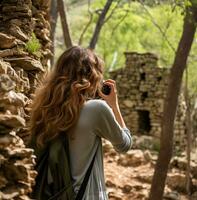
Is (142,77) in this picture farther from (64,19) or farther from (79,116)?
(79,116)

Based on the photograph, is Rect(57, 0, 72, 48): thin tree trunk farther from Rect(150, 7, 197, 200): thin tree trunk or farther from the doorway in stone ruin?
the doorway in stone ruin

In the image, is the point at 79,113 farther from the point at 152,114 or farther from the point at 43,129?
the point at 152,114

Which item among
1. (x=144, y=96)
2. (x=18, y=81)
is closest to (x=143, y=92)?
(x=144, y=96)

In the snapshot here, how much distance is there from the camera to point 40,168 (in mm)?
3162

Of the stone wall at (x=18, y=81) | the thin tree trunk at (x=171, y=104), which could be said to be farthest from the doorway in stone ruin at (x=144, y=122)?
the stone wall at (x=18, y=81)

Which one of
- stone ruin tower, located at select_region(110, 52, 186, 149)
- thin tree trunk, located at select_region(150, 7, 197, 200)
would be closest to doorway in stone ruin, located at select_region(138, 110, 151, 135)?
stone ruin tower, located at select_region(110, 52, 186, 149)

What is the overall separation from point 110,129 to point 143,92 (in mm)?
15333

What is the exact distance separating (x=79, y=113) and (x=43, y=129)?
0.24 meters

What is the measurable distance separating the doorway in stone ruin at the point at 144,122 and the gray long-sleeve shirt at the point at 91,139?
49.1 ft

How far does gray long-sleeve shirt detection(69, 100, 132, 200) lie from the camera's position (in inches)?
123

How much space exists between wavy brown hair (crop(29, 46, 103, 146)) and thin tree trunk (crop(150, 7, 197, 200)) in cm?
563

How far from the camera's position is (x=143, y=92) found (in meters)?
18.4

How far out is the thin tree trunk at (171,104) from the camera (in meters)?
8.77

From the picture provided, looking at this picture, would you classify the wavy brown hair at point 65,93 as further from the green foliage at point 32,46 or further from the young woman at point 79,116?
the green foliage at point 32,46
